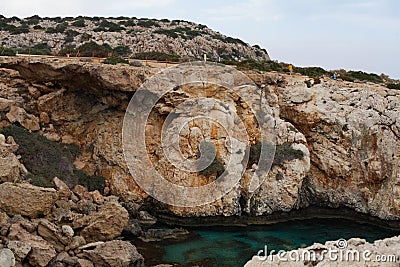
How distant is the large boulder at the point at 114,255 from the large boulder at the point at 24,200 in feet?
8.06

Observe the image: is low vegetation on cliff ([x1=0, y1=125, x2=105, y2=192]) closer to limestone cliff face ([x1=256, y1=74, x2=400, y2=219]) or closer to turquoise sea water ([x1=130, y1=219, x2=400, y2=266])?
turquoise sea water ([x1=130, y1=219, x2=400, y2=266])

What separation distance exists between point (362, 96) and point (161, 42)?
21225 mm

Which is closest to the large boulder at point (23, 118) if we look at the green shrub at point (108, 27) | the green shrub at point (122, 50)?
the green shrub at point (122, 50)

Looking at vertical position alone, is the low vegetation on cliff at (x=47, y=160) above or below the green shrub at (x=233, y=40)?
below

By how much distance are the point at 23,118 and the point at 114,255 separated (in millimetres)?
9871

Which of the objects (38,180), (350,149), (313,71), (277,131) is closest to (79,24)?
(313,71)

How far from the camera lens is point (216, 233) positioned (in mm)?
Answer: 17922

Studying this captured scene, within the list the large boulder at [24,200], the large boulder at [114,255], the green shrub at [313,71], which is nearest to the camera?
the large boulder at [114,255]

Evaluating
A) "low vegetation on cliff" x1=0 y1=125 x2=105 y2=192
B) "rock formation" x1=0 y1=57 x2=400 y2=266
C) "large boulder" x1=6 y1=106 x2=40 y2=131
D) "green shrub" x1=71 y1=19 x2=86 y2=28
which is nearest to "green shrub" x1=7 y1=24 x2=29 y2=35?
"green shrub" x1=71 y1=19 x2=86 y2=28

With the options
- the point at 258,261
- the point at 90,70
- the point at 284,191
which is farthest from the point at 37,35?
the point at 258,261

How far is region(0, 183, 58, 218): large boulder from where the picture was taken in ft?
46.0

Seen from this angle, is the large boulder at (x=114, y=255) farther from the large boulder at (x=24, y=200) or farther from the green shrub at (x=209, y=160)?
the green shrub at (x=209, y=160)

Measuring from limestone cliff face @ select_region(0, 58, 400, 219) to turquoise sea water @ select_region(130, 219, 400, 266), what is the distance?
3.65 ft

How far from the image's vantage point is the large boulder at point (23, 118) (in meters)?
19.4
